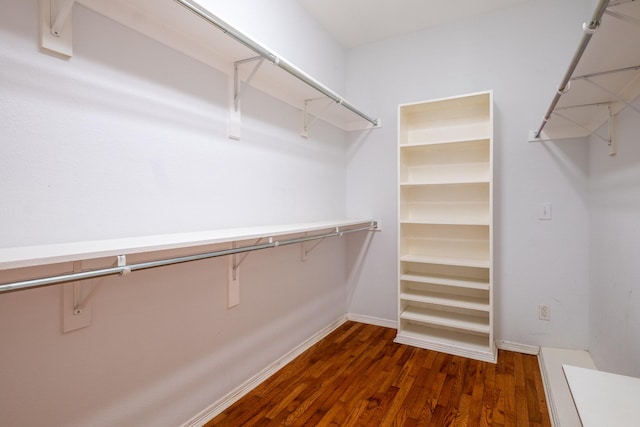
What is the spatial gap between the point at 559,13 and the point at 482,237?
1703mm

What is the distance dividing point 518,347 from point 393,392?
120 cm

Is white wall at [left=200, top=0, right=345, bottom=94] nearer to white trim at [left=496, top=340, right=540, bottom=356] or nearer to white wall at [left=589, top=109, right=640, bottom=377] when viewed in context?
white wall at [left=589, top=109, right=640, bottom=377]

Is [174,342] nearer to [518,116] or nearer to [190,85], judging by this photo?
[190,85]

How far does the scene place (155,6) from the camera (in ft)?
3.90

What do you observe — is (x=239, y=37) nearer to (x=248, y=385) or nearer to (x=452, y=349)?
(x=248, y=385)

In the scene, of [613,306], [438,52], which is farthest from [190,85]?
[613,306]

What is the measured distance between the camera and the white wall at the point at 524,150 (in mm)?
2258

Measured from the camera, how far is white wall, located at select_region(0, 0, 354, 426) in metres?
0.99

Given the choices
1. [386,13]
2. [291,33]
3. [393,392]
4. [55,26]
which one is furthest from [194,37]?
[393,392]

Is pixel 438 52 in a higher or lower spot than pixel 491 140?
higher

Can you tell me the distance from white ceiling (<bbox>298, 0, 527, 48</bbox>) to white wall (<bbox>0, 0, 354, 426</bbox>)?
1059 millimetres

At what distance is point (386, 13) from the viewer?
8.28 ft

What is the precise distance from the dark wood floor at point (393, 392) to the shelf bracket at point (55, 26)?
172cm

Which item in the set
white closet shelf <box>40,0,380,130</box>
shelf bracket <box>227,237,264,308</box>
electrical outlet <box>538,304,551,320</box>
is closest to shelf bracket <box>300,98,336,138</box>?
white closet shelf <box>40,0,380,130</box>
